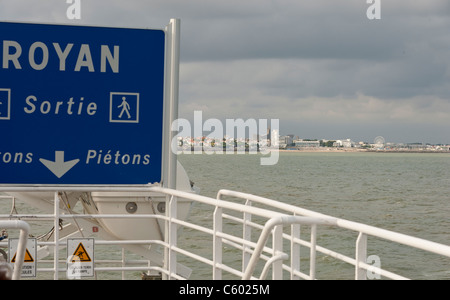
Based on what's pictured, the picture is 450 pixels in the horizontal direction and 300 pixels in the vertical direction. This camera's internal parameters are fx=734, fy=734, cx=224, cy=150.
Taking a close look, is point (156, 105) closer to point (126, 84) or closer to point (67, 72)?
point (126, 84)

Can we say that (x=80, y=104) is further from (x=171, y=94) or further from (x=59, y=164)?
→ (x=171, y=94)

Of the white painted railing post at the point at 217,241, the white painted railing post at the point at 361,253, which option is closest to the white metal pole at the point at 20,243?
the white painted railing post at the point at 361,253

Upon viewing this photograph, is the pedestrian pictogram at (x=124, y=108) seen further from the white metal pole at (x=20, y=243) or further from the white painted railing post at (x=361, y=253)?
the white painted railing post at (x=361, y=253)

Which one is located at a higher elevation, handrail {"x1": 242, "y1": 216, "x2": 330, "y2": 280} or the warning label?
handrail {"x1": 242, "y1": 216, "x2": 330, "y2": 280}

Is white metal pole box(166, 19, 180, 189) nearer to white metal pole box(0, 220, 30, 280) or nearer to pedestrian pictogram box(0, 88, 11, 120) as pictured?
pedestrian pictogram box(0, 88, 11, 120)

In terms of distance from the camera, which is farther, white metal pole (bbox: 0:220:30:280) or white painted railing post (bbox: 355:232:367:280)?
white painted railing post (bbox: 355:232:367:280)

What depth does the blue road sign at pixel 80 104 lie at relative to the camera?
793 cm

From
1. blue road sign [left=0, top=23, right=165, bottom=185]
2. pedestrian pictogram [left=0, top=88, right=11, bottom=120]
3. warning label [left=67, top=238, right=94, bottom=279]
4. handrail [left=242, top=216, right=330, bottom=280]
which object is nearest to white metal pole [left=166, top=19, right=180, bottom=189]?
blue road sign [left=0, top=23, right=165, bottom=185]

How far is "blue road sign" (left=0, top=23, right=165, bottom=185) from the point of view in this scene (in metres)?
7.93

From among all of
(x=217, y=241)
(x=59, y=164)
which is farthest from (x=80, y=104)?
(x=217, y=241)

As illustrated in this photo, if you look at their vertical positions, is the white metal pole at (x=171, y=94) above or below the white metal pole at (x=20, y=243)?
above

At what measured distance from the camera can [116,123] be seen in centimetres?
814

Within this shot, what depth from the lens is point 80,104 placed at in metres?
8.09
